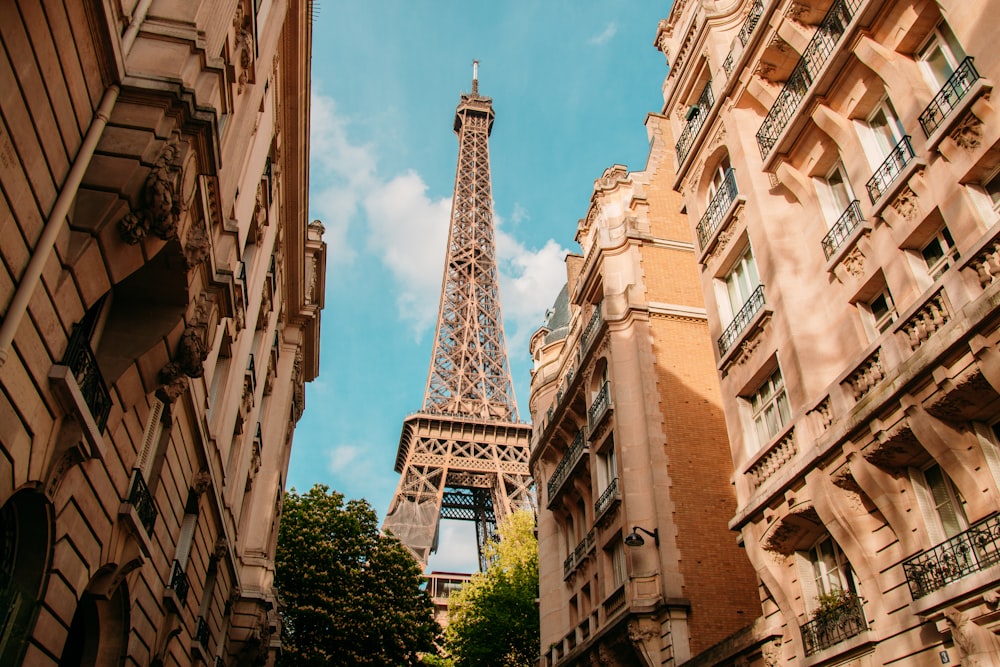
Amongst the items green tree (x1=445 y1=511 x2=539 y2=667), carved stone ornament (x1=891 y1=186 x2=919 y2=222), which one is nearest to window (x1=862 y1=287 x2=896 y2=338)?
carved stone ornament (x1=891 y1=186 x2=919 y2=222)

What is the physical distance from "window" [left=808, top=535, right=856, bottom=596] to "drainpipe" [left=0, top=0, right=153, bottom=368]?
11217 mm

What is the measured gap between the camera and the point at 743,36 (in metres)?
16.7

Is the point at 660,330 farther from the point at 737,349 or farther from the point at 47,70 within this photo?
the point at 47,70

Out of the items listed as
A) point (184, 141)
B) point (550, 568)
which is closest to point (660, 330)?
point (550, 568)

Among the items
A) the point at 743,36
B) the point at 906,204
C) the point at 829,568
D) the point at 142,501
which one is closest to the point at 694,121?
the point at 743,36

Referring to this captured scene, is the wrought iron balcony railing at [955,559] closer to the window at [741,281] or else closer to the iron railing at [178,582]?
the window at [741,281]

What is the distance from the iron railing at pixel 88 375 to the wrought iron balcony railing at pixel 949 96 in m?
11.3

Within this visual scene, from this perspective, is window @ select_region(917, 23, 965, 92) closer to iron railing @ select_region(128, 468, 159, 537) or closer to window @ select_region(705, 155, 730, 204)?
window @ select_region(705, 155, 730, 204)

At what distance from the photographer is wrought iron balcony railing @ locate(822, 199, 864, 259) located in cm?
1227

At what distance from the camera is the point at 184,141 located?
30.7 ft

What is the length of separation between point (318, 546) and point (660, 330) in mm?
18980

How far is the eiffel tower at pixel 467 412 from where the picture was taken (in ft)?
241

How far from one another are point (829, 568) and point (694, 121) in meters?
11.8

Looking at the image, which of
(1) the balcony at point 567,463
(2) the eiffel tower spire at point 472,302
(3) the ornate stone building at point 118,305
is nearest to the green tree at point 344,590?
(1) the balcony at point 567,463
